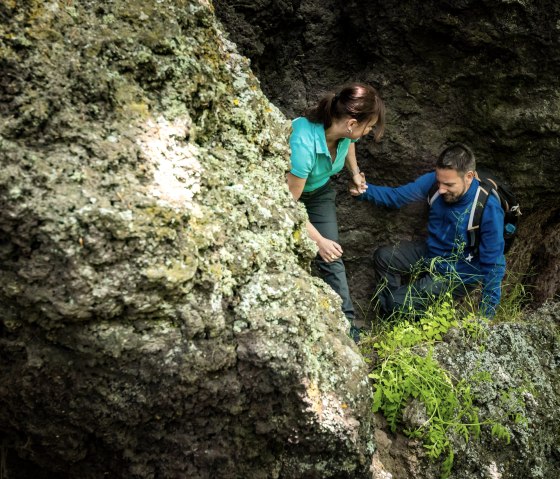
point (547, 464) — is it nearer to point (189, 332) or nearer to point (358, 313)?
point (358, 313)

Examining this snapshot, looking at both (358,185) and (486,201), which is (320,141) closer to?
(358,185)

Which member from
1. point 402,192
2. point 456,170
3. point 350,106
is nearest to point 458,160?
point 456,170

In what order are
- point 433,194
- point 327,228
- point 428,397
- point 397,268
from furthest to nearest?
point 397,268
point 433,194
point 327,228
point 428,397

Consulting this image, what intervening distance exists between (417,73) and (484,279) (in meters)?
1.54

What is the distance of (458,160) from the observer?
3.68 meters

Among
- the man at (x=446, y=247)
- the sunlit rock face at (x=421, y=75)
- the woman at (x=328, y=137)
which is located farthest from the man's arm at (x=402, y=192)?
the woman at (x=328, y=137)

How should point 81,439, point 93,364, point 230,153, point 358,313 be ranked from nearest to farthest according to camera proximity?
point 93,364 < point 81,439 < point 230,153 < point 358,313

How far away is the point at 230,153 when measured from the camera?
2307 mm

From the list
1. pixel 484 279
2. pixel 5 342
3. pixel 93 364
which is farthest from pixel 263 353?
pixel 484 279

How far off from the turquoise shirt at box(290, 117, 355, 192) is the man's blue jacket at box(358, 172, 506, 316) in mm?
697

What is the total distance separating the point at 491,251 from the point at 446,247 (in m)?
0.34

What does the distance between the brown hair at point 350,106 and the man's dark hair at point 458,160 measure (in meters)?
0.66

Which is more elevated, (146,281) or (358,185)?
(146,281)

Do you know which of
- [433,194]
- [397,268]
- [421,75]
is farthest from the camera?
[397,268]
